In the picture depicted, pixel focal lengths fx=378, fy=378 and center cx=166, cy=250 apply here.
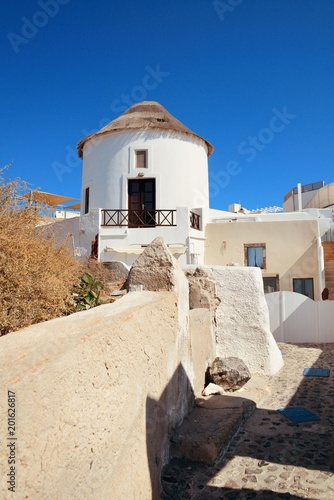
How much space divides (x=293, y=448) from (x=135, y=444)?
205 centimetres

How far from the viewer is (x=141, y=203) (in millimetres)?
18422

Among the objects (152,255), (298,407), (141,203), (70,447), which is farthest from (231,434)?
(141,203)

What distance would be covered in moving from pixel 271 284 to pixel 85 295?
1313 centimetres

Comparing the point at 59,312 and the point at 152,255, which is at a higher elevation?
the point at 152,255

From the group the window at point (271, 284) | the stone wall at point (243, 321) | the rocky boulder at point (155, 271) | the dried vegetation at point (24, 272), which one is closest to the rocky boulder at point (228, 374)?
the stone wall at point (243, 321)

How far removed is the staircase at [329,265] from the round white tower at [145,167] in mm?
6963

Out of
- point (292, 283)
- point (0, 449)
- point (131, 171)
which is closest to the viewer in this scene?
point (0, 449)

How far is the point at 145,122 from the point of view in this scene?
18.7m

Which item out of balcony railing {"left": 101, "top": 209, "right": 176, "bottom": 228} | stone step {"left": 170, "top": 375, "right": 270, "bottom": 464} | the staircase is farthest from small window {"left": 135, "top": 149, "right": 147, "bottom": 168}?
stone step {"left": 170, "top": 375, "right": 270, "bottom": 464}

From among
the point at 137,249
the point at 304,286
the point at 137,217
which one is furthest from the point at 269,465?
the point at 137,217

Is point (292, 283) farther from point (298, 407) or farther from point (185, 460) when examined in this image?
point (185, 460)

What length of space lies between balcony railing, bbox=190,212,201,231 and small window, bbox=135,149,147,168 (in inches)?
143

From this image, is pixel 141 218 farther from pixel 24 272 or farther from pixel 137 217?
pixel 24 272

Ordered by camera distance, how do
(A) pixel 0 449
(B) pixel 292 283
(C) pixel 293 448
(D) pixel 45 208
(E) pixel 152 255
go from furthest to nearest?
(B) pixel 292 283, (D) pixel 45 208, (E) pixel 152 255, (C) pixel 293 448, (A) pixel 0 449
